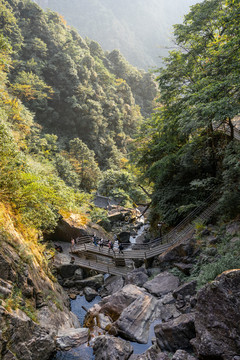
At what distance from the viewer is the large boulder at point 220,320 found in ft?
16.8

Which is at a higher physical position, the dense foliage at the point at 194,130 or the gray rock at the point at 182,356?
the dense foliage at the point at 194,130

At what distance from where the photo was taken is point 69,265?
16.1 metres

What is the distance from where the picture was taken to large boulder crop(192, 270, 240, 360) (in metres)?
5.11

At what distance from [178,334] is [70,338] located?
5.31 meters

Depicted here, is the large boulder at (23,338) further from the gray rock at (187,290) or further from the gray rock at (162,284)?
the gray rock at (187,290)

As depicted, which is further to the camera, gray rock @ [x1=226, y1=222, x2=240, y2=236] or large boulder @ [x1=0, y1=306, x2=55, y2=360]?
gray rock @ [x1=226, y1=222, x2=240, y2=236]

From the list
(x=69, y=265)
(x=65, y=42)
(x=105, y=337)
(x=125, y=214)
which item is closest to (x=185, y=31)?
(x=105, y=337)

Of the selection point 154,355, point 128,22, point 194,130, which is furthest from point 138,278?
point 128,22

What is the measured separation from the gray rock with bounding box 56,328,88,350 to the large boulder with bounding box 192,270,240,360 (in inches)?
235

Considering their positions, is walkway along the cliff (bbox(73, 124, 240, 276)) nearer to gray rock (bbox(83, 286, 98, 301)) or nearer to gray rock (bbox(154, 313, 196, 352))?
gray rock (bbox(83, 286, 98, 301))

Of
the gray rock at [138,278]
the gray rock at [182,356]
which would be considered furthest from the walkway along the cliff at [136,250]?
the gray rock at [182,356]

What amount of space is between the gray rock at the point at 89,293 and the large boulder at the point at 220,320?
9.96 m

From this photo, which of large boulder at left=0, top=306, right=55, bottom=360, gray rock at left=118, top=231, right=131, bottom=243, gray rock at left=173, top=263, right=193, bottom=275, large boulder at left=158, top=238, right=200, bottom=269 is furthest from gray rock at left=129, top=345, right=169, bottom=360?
gray rock at left=118, top=231, right=131, bottom=243

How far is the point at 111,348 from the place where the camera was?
8.10m
